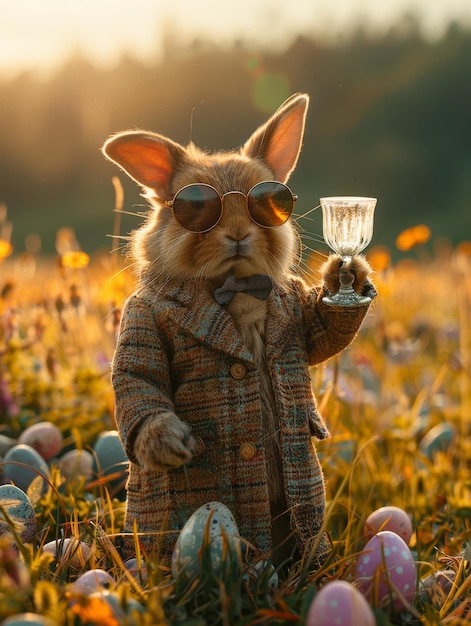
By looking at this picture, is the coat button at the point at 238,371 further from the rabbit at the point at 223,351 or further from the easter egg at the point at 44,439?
the easter egg at the point at 44,439

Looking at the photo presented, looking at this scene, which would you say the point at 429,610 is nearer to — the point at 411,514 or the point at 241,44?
the point at 411,514

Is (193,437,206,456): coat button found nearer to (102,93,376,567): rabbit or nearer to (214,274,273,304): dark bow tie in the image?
(102,93,376,567): rabbit

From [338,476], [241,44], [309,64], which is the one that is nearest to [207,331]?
[338,476]

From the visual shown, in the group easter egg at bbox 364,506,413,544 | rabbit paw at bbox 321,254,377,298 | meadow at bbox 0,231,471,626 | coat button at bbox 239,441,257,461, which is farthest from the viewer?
easter egg at bbox 364,506,413,544

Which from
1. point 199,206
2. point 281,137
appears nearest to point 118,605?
point 199,206

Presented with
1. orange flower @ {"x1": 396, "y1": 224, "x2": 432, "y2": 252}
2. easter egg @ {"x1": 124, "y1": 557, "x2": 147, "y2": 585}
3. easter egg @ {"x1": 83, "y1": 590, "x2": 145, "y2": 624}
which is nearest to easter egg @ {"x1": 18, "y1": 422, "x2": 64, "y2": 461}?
easter egg @ {"x1": 124, "y1": 557, "x2": 147, "y2": 585}

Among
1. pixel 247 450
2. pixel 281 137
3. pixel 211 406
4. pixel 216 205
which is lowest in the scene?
pixel 247 450

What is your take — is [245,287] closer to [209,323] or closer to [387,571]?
[209,323]
